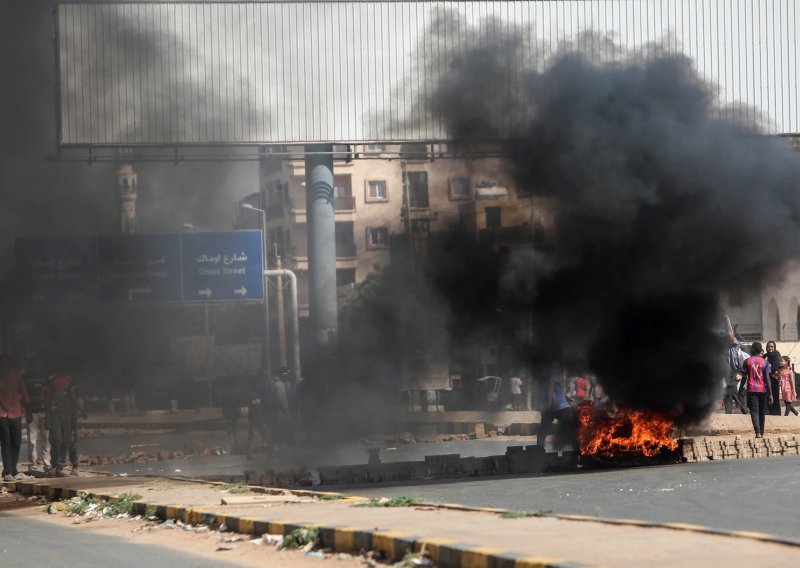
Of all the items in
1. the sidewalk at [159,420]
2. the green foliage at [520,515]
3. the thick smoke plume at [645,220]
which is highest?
the thick smoke plume at [645,220]

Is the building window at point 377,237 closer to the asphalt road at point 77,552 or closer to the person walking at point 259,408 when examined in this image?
the person walking at point 259,408

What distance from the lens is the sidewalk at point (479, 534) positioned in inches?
336

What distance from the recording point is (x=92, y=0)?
2967 centimetres

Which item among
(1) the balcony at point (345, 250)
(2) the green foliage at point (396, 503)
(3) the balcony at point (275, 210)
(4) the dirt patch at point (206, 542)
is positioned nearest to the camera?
(4) the dirt patch at point (206, 542)

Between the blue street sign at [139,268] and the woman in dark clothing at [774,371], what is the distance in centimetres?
1743

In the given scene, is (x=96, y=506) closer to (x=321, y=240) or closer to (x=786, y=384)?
(x=786, y=384)

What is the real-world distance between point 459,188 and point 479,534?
42.4ft

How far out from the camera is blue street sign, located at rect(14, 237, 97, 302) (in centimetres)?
3703

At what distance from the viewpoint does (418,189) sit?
25.9 m

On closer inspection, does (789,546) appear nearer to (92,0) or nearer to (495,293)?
(495,293)

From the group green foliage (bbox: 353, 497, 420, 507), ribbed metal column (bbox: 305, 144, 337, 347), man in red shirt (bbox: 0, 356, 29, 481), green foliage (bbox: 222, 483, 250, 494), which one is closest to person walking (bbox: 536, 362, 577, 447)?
green foliage (bbox: 222, 483, 250, 494)

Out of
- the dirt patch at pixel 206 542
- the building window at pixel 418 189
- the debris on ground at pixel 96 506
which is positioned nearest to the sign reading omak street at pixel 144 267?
the building window at pixel 418 189

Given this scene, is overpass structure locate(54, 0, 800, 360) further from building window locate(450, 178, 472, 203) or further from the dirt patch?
the dirt patch

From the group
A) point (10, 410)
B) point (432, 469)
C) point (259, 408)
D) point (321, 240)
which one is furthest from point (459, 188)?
point (321, 240)
